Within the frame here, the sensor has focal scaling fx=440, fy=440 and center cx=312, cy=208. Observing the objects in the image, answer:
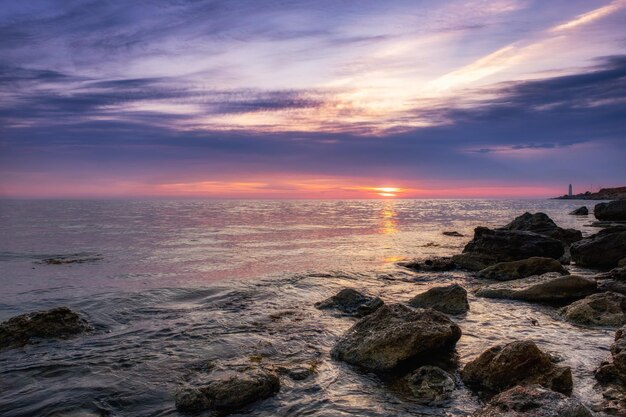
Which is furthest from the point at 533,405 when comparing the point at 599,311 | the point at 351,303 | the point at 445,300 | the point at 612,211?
the point at 612,211

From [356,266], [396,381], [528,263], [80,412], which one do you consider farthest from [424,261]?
[80,412]

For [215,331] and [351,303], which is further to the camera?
[351,303]

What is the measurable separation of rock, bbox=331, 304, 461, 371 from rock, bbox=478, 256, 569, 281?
360 inches

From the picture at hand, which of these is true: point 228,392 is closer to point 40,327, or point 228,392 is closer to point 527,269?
point 40,327

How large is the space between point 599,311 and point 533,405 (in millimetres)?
7644

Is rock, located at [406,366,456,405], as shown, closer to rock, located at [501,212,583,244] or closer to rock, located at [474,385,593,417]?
rock, located at [474,385,593,417]

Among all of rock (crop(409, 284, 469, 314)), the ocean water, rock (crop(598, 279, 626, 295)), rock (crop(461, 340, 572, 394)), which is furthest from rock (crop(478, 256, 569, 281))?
rock (crop(461, 340, 572, 394))

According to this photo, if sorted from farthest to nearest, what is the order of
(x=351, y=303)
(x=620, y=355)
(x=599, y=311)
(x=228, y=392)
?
1. (x=351, y=303)
2. (x=599, y=311)
3. (x=620, y=355)
4. (x=228, y=392)

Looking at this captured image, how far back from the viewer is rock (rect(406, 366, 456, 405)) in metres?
7.31

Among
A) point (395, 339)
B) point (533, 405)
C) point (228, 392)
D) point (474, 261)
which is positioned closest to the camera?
point (533, 405)

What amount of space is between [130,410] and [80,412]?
0.83 metres

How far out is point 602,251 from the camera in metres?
20.6

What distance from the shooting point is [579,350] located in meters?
9.40

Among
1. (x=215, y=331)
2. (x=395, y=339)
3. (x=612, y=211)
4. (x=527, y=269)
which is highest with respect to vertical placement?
(x=612, y=211)
